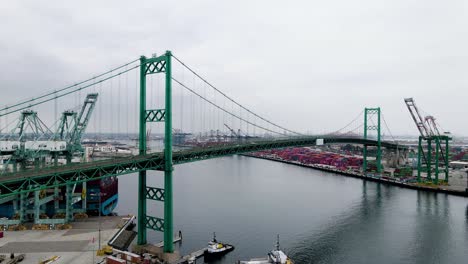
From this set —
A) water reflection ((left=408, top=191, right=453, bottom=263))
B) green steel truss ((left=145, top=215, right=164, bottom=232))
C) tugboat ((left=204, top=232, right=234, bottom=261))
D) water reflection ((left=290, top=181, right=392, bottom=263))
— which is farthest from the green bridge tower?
water reflection ((left=408, top=191, right=453, bottom=263))

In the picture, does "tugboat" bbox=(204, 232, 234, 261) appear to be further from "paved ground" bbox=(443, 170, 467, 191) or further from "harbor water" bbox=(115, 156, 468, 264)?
"paved ground" bbox=(443, 170, 467, 191)

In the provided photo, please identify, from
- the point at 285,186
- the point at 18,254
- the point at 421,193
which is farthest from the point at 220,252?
the point at 421,193

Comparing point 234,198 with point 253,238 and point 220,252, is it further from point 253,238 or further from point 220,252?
point 220,252

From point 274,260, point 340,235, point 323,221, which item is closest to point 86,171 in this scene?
point 274,260

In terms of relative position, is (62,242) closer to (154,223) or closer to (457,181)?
(154,223)

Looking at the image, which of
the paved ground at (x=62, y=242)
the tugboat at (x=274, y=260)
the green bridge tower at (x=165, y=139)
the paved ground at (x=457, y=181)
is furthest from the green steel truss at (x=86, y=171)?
the paved ground at (x=457, y=181)

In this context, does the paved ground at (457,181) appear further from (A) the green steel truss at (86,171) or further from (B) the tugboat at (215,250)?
(B) the tugboat at (215,250)

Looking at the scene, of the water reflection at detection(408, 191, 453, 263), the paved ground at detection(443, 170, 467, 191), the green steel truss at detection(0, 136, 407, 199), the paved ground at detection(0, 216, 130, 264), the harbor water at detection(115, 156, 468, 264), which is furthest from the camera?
the paved ground at detection(443, 170, 467, 191)
